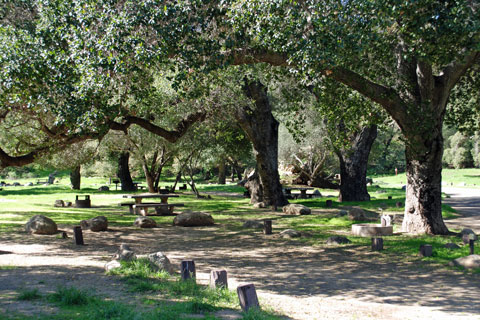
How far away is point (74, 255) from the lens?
9414 millimetres

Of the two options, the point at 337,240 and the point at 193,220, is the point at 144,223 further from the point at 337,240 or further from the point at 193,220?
the point at 337,240

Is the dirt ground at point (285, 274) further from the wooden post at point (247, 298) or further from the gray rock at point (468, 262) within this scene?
the wooden post at point (247, 298)

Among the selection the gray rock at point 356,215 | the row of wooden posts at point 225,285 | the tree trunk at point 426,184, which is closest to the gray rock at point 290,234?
the tree trunk at point 426,184

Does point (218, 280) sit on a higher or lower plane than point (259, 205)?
lower

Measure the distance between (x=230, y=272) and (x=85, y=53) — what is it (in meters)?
4.96

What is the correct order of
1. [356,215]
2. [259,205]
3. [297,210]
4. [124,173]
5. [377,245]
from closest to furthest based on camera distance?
[377,245], [356,215], [297,210], [259,205], [124,173]

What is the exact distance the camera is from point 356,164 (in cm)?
2077

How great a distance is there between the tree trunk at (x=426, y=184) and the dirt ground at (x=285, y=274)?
218 centimetres

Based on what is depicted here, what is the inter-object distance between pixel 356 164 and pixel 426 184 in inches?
373

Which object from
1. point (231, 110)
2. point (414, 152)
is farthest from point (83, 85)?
point (231, 110)

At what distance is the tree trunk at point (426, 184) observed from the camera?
11234 millimetres

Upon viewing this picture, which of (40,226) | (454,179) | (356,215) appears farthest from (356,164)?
(454,179)

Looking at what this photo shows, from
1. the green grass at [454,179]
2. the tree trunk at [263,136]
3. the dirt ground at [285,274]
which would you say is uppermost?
the tree trunk at [263,136]

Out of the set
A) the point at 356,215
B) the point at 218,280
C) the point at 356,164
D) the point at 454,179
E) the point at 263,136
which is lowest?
the point at 218,280
